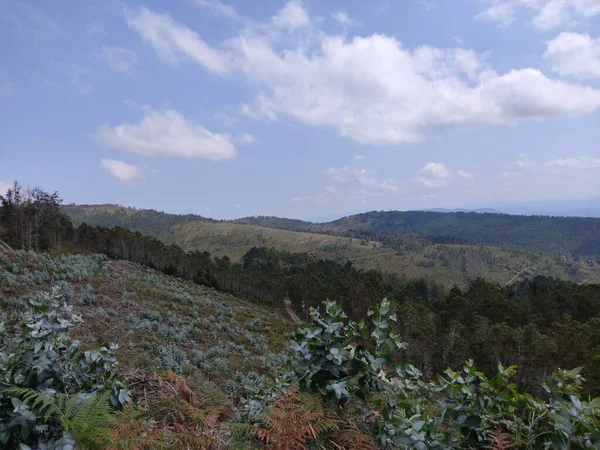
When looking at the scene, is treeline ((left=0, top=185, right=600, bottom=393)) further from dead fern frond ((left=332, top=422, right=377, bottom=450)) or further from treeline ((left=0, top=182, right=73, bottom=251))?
dead fern frond ((left=332, top=422, right=377, bottom=450))

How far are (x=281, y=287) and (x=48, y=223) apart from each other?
3879 cm

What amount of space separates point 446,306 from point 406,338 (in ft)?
39.0

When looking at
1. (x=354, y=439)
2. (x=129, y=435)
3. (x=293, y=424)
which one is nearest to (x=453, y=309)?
(x=354, y=439)

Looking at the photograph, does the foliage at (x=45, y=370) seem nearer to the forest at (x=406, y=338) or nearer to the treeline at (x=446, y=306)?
the forest at (x=406, y=338)

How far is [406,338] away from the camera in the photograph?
35.6 metres

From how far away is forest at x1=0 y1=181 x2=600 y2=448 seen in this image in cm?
245

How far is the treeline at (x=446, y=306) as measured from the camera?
26497mm

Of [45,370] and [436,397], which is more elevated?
[45,370]

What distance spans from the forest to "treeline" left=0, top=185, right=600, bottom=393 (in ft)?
0.44

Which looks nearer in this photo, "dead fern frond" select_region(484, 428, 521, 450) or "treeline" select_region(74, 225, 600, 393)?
"dead fern frond" select_region(484, 428, 521, 450)

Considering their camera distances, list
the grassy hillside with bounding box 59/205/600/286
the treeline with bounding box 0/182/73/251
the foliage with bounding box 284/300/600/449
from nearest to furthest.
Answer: the foliage with bounding box 284/300/600/449
the treeline with bounding box 0/182/73/251
the grassy hillside with bounding box 59/205/600/286

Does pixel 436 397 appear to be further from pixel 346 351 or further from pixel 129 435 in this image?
pixel 129 435

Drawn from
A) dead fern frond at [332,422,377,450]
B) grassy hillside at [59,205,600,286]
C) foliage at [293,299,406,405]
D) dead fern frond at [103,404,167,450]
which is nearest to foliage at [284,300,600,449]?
foliage at [293,299,406,405]

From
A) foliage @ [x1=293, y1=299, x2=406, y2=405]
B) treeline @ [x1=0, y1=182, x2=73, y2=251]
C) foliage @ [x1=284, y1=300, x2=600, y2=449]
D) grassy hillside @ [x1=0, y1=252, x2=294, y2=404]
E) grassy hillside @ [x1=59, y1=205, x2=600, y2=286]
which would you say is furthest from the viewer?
grassy hillside @ [x1=59, y1=205, x2=600, y2=286]
